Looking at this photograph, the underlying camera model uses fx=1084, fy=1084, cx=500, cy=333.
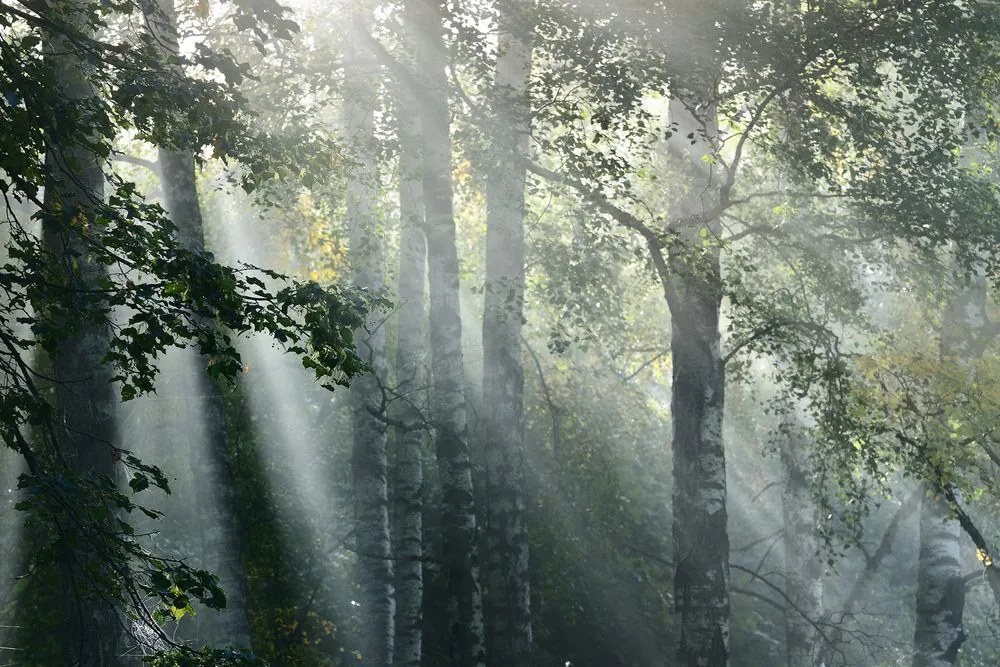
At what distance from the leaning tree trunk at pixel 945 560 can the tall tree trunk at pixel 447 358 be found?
6.65m

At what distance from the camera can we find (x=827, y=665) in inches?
612

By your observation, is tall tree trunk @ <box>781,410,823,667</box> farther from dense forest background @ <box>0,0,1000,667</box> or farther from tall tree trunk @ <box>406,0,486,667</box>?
tall tree trunk @ <box>406,0,486,667</box>

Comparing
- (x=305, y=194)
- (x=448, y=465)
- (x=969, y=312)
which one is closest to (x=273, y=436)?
(x=305, y=194)

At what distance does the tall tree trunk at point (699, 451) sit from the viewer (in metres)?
11.1

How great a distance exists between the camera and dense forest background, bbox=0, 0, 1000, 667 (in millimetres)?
6273

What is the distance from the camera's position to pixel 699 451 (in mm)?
11555

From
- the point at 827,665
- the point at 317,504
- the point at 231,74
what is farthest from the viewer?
the point at 317,504

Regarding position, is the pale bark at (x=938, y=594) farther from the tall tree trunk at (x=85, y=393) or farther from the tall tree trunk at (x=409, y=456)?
the tall tree trunk at (x=85, y=393)

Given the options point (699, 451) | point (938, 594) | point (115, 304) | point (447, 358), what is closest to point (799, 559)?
point (938, 594)

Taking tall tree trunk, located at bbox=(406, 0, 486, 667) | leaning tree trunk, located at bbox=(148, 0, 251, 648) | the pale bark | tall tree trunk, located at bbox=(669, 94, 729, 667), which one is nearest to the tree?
leaning tree trunk, located at bbox=(148, 0, 251, 648)

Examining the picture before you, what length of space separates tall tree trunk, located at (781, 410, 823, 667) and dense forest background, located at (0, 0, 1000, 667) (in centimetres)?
5

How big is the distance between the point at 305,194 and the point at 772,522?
13776 mm

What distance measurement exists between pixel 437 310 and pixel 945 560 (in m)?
8.41

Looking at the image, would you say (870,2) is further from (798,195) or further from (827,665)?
(827,665)
